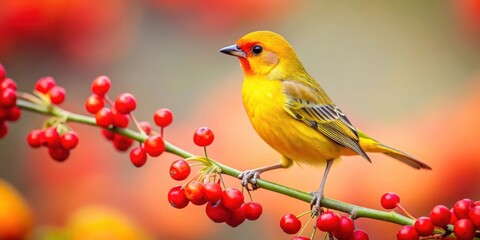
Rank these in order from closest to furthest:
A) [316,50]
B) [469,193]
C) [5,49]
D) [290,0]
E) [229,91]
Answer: [469,193] → [5,49] → [229,91] → [290,0] → [316,50]

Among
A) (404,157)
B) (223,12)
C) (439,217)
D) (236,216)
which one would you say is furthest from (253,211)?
(223,12)

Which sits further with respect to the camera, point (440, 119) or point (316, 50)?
point (316, 50)

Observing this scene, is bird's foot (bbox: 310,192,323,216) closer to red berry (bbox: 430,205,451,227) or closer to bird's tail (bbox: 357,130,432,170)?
red berry (bbox: 430,205,451,227)

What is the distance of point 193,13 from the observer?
3.30m

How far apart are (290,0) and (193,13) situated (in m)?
0.54

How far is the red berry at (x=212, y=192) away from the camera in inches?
51.7

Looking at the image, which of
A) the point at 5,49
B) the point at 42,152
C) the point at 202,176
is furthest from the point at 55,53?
the point at 202,176

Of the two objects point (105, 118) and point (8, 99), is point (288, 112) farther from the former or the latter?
point (8, 99)

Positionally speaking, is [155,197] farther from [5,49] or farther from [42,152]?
[5,49]

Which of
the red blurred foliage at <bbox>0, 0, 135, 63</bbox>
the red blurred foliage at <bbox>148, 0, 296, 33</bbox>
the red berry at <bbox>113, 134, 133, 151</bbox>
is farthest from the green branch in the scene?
the red blurred foliage at <bbox>148, 0, 296, 33</bbox>

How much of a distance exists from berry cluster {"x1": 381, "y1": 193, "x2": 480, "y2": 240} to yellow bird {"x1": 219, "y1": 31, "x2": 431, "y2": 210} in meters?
0.51

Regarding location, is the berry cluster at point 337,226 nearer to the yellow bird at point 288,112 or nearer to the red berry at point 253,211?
the red berry at point 253,211

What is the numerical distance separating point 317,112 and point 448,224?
74 centimetres

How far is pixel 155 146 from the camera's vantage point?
137 cm
